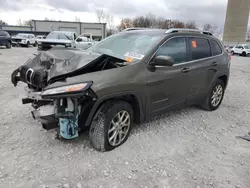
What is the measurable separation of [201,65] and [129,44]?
150cm

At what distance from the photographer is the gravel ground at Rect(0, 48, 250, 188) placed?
248 cm

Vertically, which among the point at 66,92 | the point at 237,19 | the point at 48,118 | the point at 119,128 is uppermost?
the point at 237,19

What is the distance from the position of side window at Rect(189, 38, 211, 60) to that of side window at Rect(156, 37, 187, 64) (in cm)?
25

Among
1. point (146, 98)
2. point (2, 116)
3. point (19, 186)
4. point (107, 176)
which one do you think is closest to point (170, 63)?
point (146, 98)

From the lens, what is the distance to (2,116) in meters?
4.02

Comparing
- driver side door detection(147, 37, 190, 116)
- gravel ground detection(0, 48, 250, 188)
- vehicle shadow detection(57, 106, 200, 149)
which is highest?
driver side door detection(147, 37, 190, 116)

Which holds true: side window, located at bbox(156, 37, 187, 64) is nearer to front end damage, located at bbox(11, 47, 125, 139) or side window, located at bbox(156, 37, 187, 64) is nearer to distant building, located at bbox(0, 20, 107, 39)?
front end damage, located at bbox(11, 47, 125, 139)

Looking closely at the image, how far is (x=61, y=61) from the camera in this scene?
2930mm

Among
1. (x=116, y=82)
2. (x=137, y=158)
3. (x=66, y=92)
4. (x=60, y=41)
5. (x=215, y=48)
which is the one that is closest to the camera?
(x=66, y=92)

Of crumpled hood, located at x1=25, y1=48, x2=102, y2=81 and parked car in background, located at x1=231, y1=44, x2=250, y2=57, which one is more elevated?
parked car in background, located at x1=231, y1=44, x2=250, y2=57

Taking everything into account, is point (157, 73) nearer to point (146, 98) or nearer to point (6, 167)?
point (146, 98)

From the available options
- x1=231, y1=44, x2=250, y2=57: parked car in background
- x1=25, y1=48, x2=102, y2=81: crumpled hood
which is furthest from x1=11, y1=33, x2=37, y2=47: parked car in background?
x1=231, y1=44, x2=250, y2=57: parked car in background

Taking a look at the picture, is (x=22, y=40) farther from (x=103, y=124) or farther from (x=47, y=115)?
(x=103, y=124)

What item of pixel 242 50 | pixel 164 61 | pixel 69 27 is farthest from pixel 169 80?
pixel 69 27
